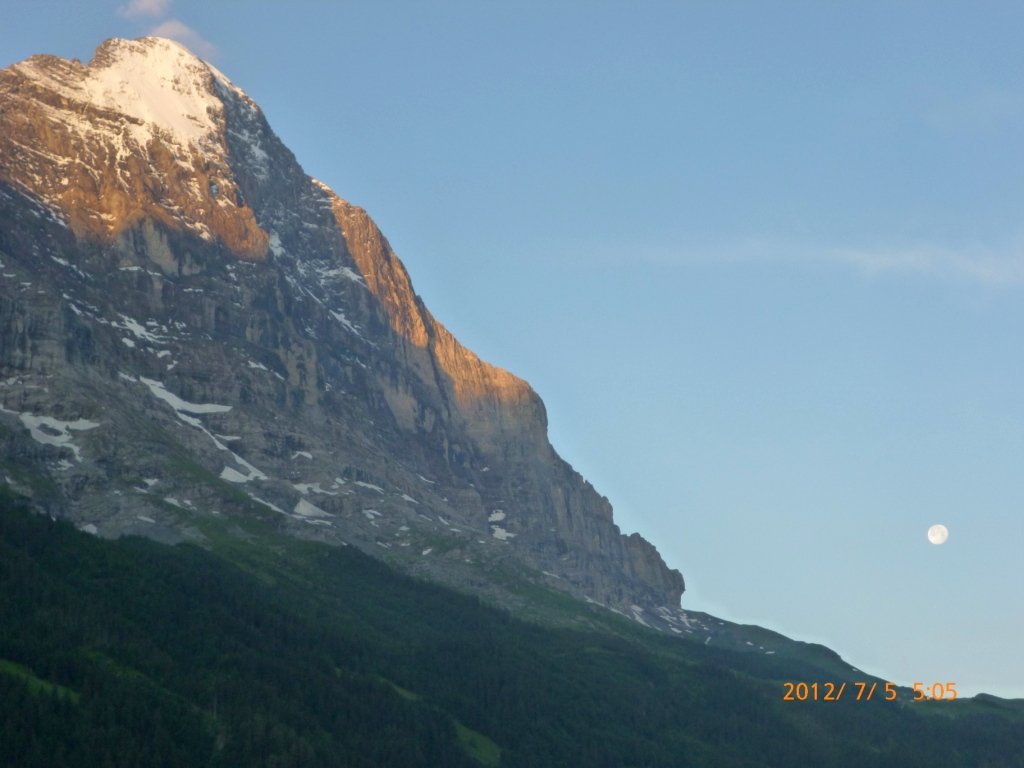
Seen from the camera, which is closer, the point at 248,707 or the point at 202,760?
the point at 202,760

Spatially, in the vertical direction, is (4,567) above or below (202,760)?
above

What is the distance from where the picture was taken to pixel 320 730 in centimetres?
19450

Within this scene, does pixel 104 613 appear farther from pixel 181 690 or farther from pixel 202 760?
pixel 202 760

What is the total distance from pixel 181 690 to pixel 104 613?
20.7 meters

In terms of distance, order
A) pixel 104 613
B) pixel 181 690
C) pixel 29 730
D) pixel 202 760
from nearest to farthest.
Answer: pixel 29 730 < pixel 202 760 < pixel 181 690 < pixel 104 613

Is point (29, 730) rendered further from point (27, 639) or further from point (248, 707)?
point (248, 707)

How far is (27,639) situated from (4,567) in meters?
23.0

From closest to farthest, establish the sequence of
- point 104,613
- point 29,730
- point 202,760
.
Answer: point 29,730
point 202,760
point 104,613

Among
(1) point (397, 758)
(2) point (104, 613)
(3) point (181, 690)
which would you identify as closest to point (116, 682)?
(3) point (181, 690)

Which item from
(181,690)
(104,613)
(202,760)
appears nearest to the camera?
(202,760)

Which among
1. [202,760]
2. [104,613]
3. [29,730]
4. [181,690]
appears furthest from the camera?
[104,613]

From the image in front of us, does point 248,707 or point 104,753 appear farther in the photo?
point 248,707

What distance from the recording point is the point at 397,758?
198625 mm

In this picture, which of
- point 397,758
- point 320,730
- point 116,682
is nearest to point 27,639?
point 116,682
